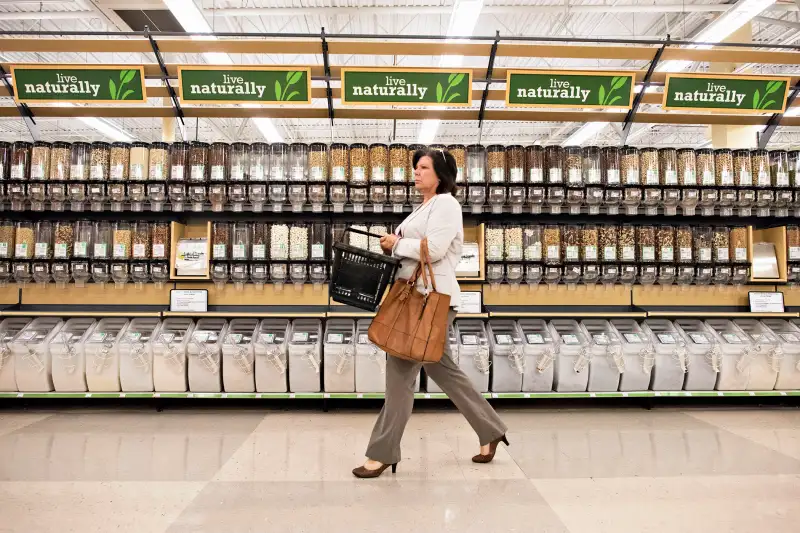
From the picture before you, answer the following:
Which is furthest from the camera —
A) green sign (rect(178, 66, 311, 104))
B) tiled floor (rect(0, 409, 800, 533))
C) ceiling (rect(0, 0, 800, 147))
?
ceiling (rect(0, 0, 800, 147))

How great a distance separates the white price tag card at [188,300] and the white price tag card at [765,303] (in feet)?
14.3

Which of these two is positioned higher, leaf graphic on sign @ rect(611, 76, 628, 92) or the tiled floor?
leaf graphic on sign @ rect(611, 76, 628, 92)

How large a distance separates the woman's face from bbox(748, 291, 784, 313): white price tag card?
124 inches

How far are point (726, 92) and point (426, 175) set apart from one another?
10.1 feet

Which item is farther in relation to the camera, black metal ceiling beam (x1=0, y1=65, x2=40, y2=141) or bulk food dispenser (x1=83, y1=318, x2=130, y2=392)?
black metal ceiling beam (x1=0, y1=65, x2=40, y2=141)

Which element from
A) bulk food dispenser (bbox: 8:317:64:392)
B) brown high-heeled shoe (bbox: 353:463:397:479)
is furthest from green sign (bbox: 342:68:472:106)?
bulk food dispenser (bbox: 8:317:64:392)

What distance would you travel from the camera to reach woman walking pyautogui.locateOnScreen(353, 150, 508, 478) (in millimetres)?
2502

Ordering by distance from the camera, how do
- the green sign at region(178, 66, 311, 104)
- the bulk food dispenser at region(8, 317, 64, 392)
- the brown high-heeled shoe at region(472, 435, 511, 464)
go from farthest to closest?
the green sign at region(178, 66, 311, 104) < the bulk food dispenser at region(8, 317, 64, 392) < the brown high-heeled shoe at region(472, 435, 511, 464)

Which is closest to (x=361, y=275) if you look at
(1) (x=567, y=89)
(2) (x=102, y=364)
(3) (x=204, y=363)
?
(3) (x=204, y=363)

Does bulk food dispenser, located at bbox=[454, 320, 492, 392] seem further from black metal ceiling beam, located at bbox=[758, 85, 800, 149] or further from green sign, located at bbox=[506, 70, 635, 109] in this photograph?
black metal ceiling beam, located at bbox=[758, 85, 800, 149]

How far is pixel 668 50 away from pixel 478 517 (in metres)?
3.76

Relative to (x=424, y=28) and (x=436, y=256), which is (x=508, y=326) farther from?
(x=424, y=28)

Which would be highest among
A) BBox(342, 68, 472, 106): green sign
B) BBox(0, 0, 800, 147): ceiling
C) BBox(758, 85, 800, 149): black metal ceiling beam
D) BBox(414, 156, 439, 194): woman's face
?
BBox(0, 0, 800, 147): ceiling

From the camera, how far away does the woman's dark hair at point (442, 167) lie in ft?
8.59
